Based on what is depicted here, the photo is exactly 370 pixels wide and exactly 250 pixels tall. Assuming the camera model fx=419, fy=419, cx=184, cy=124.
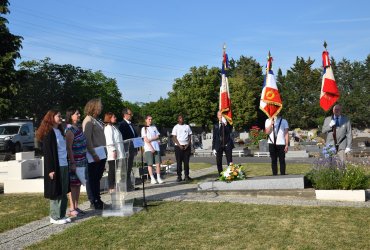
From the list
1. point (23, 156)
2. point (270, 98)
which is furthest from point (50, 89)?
point (270, 98)

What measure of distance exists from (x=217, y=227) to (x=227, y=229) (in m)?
0.18

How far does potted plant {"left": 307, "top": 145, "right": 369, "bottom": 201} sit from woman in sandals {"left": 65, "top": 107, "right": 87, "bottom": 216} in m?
4.34

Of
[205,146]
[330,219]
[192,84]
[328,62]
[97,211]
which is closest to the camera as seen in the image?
[330,219]

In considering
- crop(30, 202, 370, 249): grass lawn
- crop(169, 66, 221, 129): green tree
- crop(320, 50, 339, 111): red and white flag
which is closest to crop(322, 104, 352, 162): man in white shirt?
crop(320, 50, 339, 111): red and white flag

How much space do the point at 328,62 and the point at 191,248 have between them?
689 cm

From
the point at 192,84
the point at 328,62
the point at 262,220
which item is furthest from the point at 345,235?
the point at 192,84

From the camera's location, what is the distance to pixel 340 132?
8891 mm

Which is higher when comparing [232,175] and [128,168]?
[128,168]

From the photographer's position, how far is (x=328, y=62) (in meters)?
10.3

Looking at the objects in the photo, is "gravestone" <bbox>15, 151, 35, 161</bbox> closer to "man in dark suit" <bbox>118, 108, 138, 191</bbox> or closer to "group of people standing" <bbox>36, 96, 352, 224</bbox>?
"man in dark suit" <bbox>118, 108, 138, 191</bbox>

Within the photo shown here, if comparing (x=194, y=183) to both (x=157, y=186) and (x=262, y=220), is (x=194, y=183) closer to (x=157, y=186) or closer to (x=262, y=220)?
(x=157, y=186)

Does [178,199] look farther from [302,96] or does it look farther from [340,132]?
[302,96]

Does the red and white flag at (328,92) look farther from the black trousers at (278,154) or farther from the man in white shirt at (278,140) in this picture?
the black trousers at (278,154)

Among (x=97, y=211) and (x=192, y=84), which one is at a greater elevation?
(x=192, y=84)
